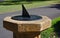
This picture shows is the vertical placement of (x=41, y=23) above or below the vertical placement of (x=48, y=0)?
above

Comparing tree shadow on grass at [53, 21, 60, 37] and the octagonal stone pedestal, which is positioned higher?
the octagonal stone pedestal

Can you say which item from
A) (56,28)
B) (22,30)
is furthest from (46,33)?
(22,30)

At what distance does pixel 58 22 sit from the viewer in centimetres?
1115

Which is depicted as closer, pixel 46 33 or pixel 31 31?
pixel 31 31

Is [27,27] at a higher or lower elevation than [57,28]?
higher

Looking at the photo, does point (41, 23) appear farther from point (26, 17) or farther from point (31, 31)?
point (26, 17)

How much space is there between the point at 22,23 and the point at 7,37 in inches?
255

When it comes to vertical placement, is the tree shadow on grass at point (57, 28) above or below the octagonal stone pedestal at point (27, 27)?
below

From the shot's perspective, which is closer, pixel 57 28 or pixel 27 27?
pixel 27 27

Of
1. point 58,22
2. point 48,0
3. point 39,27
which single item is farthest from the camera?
point 48,0

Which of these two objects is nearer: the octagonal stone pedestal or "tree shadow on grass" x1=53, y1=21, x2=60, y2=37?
the octagonal stone pedestal

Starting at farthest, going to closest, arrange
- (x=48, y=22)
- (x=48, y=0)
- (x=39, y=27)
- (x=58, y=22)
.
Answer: (x=48, y=0)
(x=58, y=22)
(x=48, y=22)
(x=39, y=27)

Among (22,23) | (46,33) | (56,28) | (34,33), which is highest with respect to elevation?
(22,23)

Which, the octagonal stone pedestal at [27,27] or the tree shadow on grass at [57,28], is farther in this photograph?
the tree shadow on grass at [57,28]
